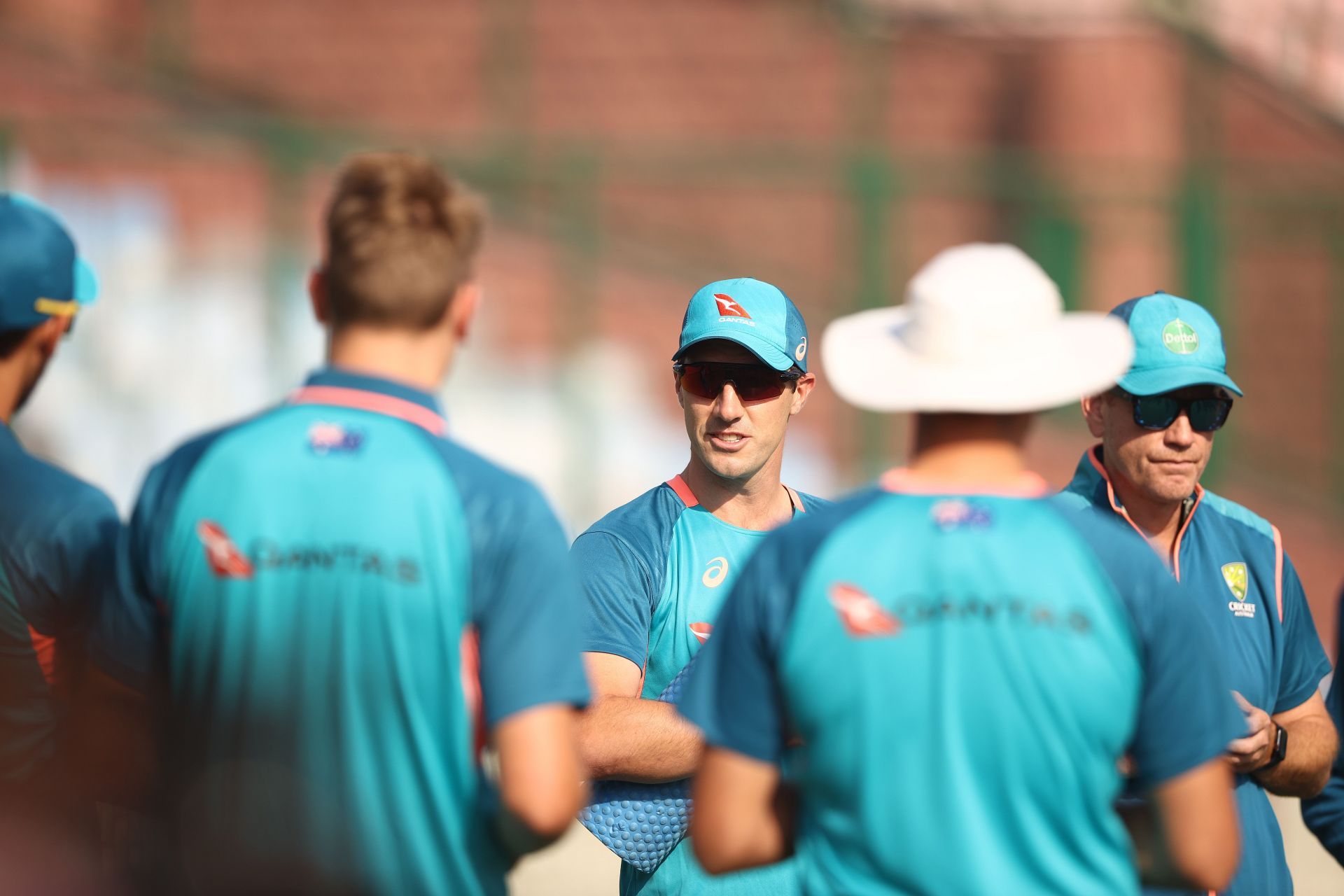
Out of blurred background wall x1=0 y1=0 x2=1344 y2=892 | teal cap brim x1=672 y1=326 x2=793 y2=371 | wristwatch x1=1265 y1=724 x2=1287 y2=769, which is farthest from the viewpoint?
blurred background wall x1=0 y1=0 x2=1344 y2=892

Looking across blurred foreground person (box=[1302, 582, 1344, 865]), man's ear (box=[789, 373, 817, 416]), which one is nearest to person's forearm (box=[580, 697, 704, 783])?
man's ear (box=[789, 373, 817, 416])

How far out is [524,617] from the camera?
8.11ft

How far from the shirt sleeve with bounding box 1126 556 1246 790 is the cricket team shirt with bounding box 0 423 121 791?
6.46 feet

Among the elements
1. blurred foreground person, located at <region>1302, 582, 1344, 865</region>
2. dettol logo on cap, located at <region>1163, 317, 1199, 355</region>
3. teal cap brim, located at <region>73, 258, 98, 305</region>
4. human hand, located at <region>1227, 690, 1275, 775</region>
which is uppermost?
teal cap brim, located at <region>73, 258, 98, 305</region>

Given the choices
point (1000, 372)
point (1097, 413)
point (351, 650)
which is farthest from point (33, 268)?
point (1097, 413)

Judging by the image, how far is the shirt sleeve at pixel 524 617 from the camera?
2449 mm

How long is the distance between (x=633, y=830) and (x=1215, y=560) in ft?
5.56

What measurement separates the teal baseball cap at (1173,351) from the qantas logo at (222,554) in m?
2.40

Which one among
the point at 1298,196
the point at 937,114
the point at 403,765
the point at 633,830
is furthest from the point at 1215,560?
the point at 937,114

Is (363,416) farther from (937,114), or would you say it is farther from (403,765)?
(937,114)

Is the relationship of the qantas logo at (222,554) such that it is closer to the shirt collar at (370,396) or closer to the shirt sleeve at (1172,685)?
the shirt collar at (370,396)

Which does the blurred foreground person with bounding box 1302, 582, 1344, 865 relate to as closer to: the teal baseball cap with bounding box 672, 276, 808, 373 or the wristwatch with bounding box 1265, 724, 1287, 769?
the wristwatch with bounding box 1265, 724, 1287, 769

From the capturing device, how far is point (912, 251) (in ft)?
45.4

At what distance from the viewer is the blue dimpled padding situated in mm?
3863
